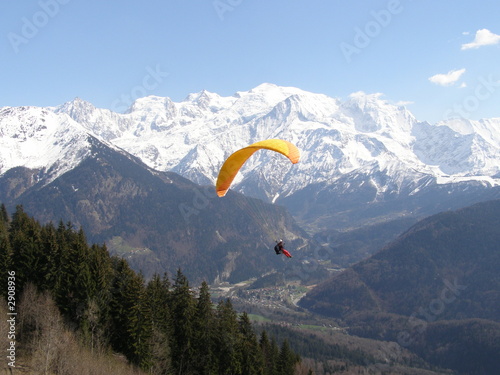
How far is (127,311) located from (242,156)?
64.8 feet

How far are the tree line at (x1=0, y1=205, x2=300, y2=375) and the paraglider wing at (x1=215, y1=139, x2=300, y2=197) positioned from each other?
14036 mm

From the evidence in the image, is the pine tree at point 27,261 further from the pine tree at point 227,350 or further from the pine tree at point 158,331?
the pine tree at point 227,350

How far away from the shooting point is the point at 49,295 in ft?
139

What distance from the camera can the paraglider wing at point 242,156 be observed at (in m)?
37.6

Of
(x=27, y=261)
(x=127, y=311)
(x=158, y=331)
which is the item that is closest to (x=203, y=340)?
(x=158, y=331)

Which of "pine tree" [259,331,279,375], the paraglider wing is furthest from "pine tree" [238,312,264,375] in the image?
the paraglider wing

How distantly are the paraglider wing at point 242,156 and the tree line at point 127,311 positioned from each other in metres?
14.0

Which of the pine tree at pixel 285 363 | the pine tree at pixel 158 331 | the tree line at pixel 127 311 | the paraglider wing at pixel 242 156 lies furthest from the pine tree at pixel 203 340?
the paraglider wing at pixel 242 156

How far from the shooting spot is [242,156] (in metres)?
39.8

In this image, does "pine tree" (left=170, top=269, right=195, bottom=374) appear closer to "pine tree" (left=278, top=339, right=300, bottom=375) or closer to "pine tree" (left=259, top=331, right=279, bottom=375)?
"pine tree" (left=259, top=331, right=279, bottom=375)

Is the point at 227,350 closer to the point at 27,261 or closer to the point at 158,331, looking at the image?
the point at 158,331

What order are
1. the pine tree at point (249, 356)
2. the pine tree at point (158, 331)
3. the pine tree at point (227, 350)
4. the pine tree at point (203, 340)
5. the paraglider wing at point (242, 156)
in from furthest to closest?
the pine tree at point (249, 356) < the pine tree at point (227, 350) < the pine tree at point (203, 340) < the pine tree at point (158, 331) < the paraglider wing at point (242, 156)

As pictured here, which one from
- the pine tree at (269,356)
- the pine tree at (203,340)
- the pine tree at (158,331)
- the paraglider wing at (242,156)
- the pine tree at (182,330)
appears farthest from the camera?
the pine tree at (269,356)

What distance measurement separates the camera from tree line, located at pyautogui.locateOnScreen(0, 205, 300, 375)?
42.8 m
